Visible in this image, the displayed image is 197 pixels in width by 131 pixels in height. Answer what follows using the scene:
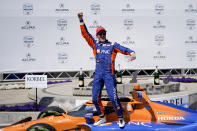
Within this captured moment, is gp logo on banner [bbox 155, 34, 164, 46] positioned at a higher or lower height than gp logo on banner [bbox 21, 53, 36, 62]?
higher

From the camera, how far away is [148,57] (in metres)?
13.2

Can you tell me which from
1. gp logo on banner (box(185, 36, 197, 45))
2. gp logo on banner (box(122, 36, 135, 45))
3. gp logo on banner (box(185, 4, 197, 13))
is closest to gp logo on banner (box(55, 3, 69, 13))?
gp logo on banner (box(122, 36, 135, 45))

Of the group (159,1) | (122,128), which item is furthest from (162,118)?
(159,1)

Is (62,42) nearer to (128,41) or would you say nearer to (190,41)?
(128,41)

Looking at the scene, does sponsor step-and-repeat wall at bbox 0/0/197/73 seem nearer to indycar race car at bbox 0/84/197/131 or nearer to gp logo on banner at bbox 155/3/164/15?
gp logo on banner at bbox 155/3/164/15

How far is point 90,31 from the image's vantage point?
12.8 metres

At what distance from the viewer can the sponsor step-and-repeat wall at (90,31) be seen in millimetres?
12406

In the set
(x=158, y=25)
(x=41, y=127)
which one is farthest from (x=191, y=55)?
(x=41, y=127)

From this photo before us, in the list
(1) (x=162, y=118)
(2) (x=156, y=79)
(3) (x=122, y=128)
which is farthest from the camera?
(2) (x=156, y=79)

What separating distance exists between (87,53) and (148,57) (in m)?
4.12

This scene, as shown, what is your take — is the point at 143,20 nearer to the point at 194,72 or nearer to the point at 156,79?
the point at 194,72

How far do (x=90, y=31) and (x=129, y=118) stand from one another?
9744mm

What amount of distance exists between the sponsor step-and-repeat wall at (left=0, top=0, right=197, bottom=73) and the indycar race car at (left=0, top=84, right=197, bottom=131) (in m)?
9.10

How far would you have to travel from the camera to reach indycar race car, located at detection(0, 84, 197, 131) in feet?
11.2
